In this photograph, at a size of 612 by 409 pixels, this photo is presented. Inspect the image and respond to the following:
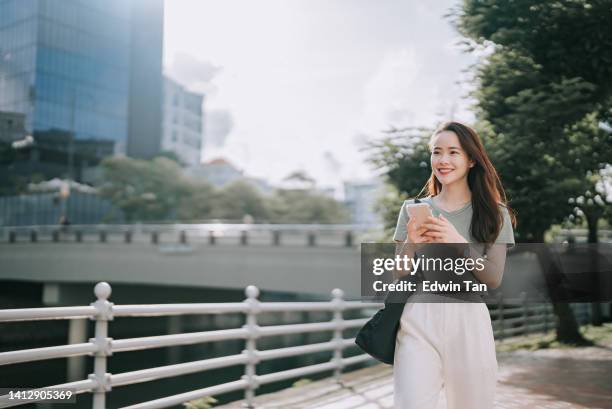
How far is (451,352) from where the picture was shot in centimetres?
280

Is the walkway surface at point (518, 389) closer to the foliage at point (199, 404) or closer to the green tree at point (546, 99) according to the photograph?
the foliage at point (199, 404)

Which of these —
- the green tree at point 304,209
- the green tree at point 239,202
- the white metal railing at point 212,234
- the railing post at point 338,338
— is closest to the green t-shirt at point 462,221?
the railing post at point 338,338

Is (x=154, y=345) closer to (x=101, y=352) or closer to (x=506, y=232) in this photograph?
(x=101, y=352)

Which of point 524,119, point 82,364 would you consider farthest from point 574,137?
point 82,364

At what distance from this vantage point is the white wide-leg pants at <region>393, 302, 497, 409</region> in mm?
2768

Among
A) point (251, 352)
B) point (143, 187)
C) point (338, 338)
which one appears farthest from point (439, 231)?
point (143, 187)

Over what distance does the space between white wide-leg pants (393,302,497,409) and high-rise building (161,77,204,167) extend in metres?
89.0

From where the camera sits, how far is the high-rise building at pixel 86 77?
178 feet

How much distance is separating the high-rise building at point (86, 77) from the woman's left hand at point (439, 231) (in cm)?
4979

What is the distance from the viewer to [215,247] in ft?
93.9

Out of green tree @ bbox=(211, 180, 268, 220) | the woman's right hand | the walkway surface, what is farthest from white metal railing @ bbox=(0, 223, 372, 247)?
green tree @ bbox=(211, 180, 268, 220)

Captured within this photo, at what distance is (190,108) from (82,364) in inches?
3207

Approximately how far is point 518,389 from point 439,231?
580cm

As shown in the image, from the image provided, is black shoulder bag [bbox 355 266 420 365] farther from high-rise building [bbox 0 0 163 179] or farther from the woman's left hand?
high-rise building [bbox 0 0 163 179]
